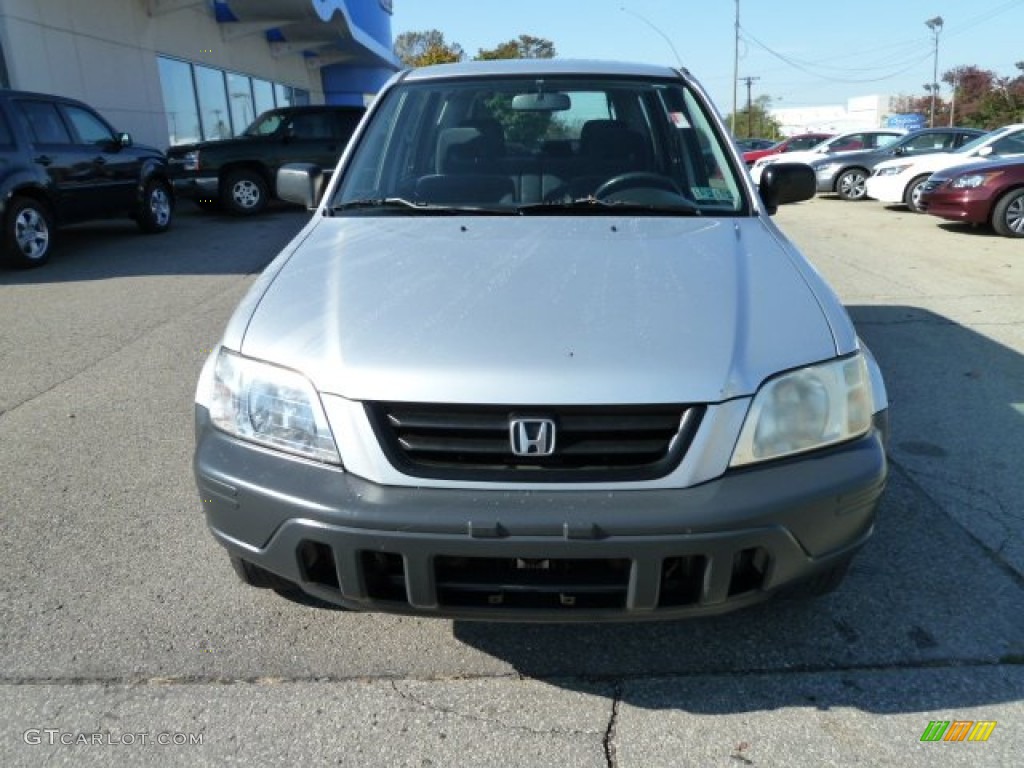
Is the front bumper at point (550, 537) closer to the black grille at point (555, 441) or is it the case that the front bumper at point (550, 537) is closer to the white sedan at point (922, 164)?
the black grille at point (555, 441)

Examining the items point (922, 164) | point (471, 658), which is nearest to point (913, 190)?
point (922, 164)

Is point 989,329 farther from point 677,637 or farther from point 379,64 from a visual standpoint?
point 379,64

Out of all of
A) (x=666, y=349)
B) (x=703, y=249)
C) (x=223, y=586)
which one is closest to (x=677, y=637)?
(x=666, y=349)

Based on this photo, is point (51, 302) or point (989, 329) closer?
point (989, 329)

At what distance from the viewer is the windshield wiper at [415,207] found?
121 inches

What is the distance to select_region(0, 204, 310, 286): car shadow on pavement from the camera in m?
8.50

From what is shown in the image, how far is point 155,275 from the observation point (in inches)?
328

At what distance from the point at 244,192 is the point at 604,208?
11.6 m

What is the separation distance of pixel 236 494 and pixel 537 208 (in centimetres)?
160

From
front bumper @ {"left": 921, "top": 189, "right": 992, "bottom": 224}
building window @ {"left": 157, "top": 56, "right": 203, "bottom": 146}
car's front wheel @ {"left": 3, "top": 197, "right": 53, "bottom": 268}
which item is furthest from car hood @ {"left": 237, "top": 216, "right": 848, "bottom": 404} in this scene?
building window @ {"left": 157, "top": 56, "right": 203, "bottom": 146}

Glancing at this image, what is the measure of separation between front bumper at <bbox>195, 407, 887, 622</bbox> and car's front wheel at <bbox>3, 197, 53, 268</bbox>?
7.72 metres

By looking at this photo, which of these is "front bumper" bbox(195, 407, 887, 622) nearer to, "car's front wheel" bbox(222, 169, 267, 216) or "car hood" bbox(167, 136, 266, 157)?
"car's front wheel" bbox(222, 169, 267, 216)

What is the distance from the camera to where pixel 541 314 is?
2172 mm

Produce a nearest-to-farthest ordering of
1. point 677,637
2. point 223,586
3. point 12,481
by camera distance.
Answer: point 677,637 → point 223,586 → point 12,481
